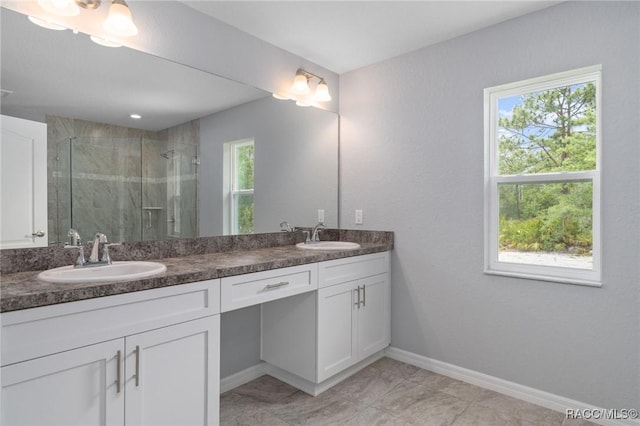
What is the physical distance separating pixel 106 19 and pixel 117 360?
5.18 feet

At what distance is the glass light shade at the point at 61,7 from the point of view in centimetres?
155

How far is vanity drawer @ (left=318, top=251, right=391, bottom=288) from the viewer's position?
222 centimetres

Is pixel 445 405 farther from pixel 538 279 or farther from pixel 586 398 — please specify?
pixel 538 279

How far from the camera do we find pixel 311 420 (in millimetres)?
1939

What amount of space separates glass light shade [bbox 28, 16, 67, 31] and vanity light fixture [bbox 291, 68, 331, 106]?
1.41 meters

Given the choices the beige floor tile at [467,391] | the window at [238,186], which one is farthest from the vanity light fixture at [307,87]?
the beige floor tile at [467,391]

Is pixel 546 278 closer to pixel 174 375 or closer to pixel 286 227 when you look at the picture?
pixel 286 227

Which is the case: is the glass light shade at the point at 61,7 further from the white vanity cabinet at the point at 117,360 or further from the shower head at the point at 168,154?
the white vanity cabinet at the point at 117,360

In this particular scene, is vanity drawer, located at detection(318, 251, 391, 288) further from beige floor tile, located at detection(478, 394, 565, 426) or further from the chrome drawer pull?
beige floor tile, located at detection(478, 394, 565, 426)

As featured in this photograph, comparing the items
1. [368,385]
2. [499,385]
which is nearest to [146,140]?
[368,385]

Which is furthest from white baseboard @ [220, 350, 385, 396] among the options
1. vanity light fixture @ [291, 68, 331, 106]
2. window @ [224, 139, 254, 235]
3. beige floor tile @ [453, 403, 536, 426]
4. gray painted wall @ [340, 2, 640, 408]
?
vanity light fixture @ [291, 68, 331, 106]

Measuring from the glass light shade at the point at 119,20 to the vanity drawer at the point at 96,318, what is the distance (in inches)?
49.3

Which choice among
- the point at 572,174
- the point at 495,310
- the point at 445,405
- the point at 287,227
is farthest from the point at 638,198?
the point at 287,227

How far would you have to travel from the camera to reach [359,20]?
7.27ft
